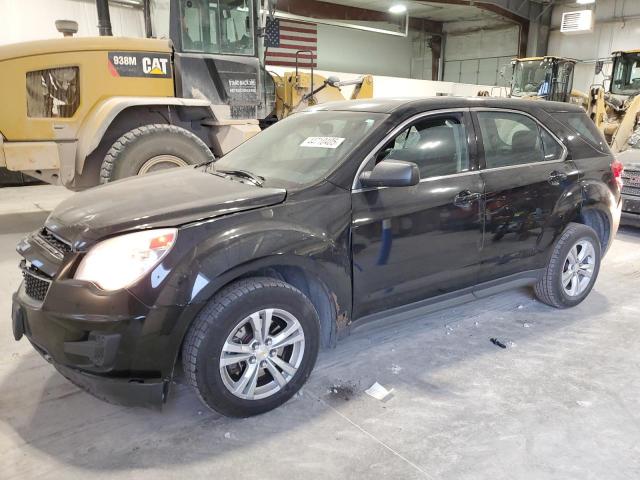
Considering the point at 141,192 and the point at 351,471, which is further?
the point at 141,192

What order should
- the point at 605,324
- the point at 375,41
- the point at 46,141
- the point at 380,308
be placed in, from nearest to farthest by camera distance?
the point at 380,308 → the point at 605,324 → the point at 46,141 → the point at 375,41

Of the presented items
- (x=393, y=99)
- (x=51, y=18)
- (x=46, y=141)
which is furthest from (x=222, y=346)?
(x=51, y=18)

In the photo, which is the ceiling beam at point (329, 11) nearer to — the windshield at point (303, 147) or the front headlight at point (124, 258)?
the windshield at point (303, 147)

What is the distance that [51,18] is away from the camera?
416 inches

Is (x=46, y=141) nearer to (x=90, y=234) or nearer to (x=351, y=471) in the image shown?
(x=90, y=234)

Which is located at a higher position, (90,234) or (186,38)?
(186,38)

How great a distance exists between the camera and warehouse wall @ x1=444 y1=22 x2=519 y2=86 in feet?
69.2

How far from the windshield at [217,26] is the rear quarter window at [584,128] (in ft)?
12.8

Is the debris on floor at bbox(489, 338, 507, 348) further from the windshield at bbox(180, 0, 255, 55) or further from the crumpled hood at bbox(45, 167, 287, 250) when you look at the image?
the windshield at bbox(180, 0, 255, 55)

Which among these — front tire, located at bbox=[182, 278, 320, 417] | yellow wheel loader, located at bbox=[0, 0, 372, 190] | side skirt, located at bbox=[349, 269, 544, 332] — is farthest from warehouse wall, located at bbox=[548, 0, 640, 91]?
front tire, located at bbox=[182, 278, 320, 417]

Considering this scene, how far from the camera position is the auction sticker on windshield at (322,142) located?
286 cm

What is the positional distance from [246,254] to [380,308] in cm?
94

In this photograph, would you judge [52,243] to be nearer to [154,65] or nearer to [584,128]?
[584,128]

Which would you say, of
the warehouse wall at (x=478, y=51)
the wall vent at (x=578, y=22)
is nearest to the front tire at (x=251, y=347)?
the wall vent at (x=578, y=22)
